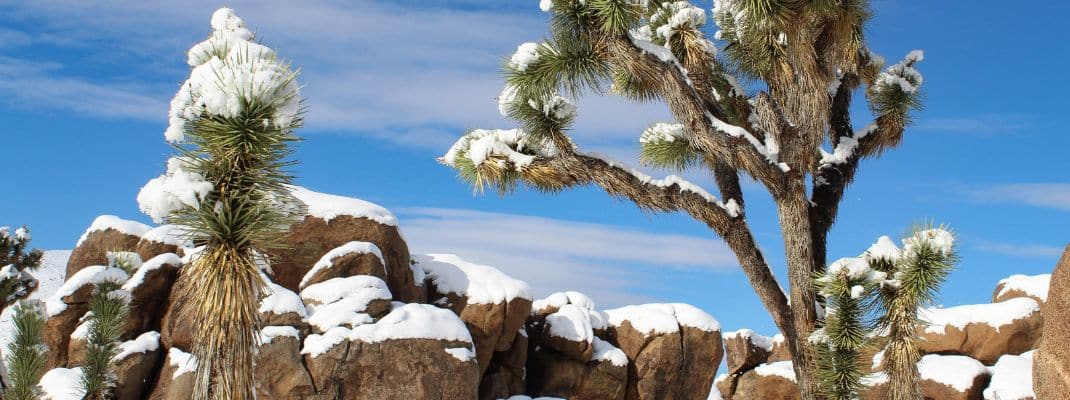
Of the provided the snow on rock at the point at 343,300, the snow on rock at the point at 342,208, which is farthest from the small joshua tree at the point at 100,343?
the snow on rock at the point at 342,208

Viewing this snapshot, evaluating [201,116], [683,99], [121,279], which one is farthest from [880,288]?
[121,279]

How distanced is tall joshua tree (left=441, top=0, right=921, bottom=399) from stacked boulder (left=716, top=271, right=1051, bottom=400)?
119 inches

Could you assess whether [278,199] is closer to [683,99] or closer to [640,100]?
[683,99]

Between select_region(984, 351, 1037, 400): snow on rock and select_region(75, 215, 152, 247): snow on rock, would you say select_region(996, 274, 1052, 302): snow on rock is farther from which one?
select_region(75, 215, 152, 247): snow on rock

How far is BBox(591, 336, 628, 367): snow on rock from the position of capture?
18469 mm

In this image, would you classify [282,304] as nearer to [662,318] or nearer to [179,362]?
[179,362]

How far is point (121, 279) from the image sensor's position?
12359 mm

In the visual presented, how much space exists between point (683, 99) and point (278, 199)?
269 inches

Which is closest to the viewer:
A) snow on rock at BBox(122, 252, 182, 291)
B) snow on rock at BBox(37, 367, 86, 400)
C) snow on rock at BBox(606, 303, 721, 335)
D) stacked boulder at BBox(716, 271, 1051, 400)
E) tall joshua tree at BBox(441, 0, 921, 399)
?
tall joshua tree at BBox(441, 0, 921, 399)

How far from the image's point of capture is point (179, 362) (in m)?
14.5

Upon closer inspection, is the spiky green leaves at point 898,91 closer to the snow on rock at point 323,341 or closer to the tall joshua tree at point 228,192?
the snow on rock at point 323,341

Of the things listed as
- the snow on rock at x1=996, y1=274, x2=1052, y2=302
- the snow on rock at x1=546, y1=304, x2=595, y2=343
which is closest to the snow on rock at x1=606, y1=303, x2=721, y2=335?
the snow on rock at x1=546, y1=304, x2=595, y2=343

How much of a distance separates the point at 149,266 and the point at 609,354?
8997mm

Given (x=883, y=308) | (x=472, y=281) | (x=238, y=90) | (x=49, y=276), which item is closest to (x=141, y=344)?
(x=472, y=281)
